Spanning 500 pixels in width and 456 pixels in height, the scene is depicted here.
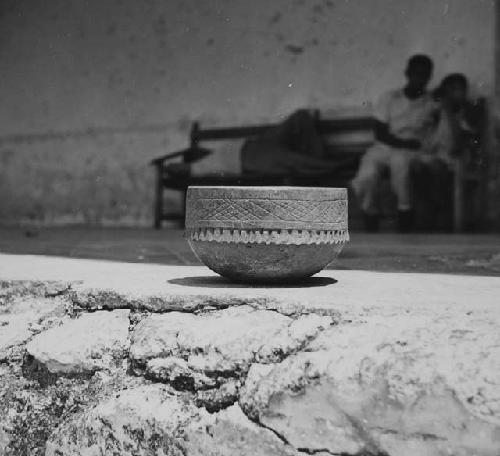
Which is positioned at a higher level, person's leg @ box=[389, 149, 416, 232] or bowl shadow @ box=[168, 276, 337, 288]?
person's leg @ box=[389, 149, 416, 232]

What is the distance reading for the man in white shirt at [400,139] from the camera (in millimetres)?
6758

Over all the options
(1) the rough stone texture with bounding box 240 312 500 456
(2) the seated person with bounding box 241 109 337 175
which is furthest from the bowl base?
(2) the seated person with bounding box 241 109 337 175

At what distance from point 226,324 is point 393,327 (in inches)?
16.2

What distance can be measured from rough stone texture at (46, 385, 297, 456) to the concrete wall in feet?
18.5

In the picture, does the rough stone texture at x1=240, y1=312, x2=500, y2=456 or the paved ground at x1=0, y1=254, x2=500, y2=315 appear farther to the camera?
the paved ground at x1=0, y1=254, x2=500, y2=315

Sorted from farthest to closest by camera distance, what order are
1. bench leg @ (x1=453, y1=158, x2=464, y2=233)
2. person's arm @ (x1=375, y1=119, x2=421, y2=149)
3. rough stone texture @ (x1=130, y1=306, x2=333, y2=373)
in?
person's arm @ (x1=375, y1=119, x2=421, y2=149) → bench leg @ (x1=453, y1=158, x2=464, y2=233) → rough stone texture @ (x1=130, y1=306, x2=333, y2=373)

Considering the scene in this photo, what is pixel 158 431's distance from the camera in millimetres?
1635

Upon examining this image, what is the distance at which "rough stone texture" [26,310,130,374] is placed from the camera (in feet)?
6.08

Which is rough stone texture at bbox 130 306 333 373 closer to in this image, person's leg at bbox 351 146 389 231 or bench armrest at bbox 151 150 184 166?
person's leg at bbox 351 146 389 231

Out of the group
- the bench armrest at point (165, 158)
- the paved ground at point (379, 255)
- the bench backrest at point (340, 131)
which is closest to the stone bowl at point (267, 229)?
the paved ground at point (379, 255)

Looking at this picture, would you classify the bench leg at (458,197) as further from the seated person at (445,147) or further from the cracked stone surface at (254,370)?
the cracked stone surface at (254,370)

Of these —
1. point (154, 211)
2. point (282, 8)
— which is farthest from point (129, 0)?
point (154, 211)

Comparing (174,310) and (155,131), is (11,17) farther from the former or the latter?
(174,310)

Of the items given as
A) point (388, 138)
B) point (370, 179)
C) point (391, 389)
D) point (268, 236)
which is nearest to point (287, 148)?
point (370, 179)
